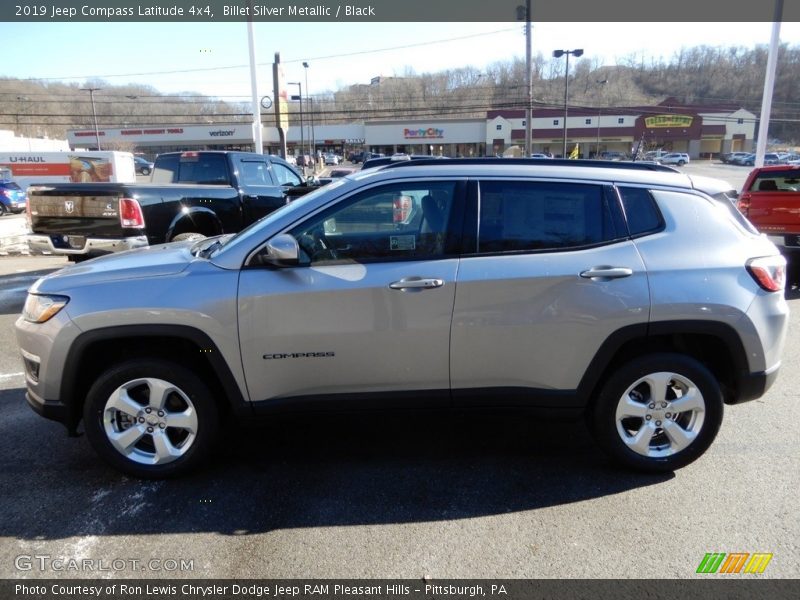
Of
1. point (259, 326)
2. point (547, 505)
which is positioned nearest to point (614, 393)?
point (547, 505)

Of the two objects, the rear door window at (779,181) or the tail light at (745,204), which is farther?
the tail light at (745,204)

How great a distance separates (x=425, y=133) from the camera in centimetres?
7538

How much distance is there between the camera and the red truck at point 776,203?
873 centimetres

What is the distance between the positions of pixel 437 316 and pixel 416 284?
0.22 meters

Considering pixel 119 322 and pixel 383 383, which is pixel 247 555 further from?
pixel 119 322

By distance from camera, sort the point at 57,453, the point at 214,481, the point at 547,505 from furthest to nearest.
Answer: the point at 57,453, the point at 214,481, the point at 547,505

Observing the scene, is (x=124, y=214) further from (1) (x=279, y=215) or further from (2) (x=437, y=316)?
(2) (x=437, y=316)

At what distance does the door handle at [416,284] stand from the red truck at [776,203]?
778cm

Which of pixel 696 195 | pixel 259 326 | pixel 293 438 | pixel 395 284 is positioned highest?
pixel 696 195

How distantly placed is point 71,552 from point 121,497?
47 centimetres

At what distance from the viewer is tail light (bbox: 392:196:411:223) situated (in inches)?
129

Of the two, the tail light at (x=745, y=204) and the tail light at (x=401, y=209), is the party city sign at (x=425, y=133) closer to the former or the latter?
the tail light at (x=745, y=204)

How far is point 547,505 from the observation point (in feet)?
10.1

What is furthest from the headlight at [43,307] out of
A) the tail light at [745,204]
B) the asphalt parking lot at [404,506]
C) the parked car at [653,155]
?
the parked car at [653,155]
